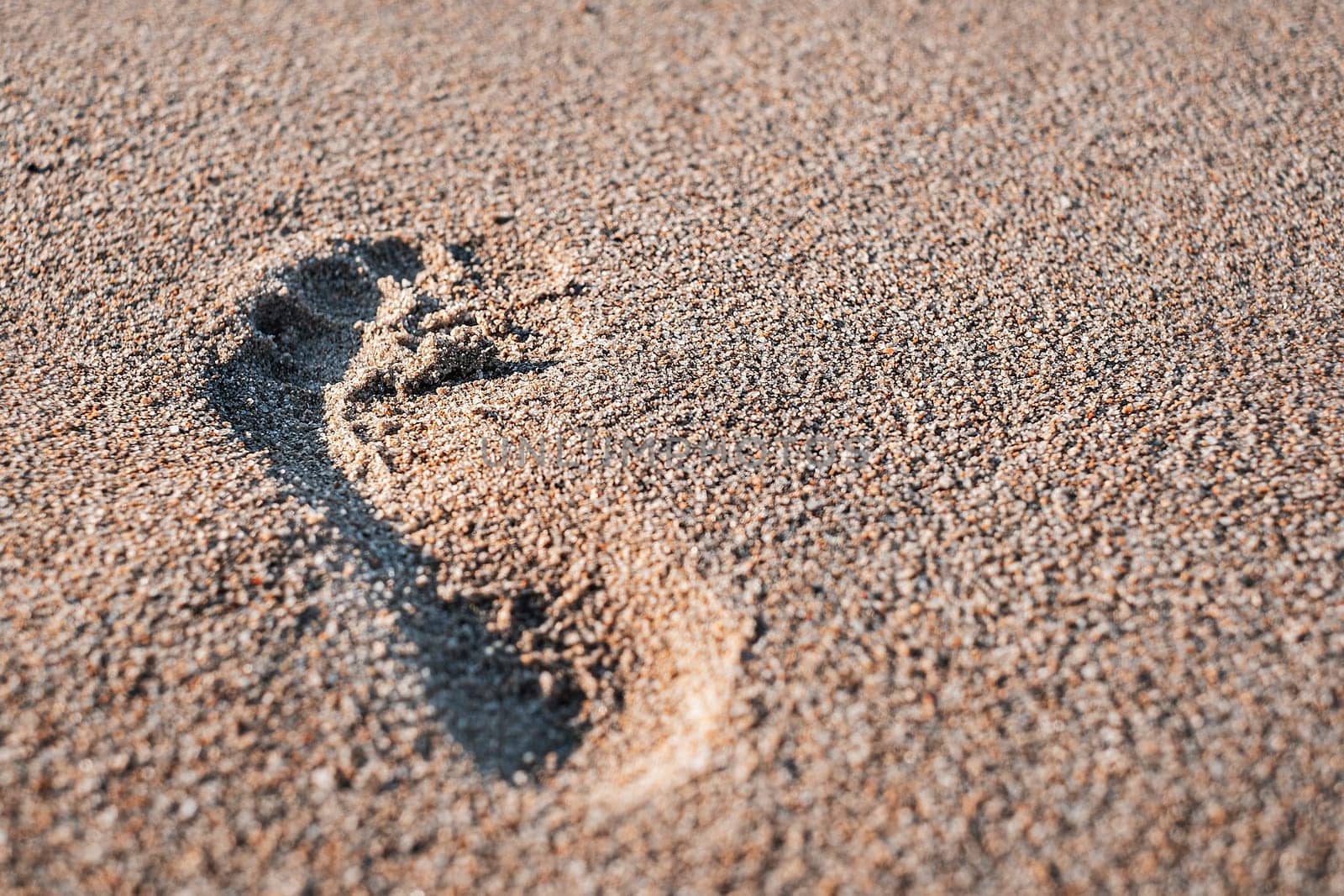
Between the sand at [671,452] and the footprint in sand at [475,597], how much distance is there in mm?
11

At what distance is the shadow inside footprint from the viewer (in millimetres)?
1870

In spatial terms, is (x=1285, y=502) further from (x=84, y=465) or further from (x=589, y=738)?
(x=84, y=465)

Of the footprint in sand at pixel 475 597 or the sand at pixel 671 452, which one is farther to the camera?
the footprint in sand at pixel 475 597

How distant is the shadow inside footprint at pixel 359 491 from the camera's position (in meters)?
1.87

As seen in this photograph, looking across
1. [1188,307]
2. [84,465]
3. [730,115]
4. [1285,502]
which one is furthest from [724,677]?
[730,115]

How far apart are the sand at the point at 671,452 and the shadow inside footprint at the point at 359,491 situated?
0.04 feet

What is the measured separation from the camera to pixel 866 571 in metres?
2.01

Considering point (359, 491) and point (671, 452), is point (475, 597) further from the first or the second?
point (671, 452)

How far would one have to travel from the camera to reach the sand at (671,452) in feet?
5.44

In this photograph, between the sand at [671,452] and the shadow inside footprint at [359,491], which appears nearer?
the sand at [671,452]

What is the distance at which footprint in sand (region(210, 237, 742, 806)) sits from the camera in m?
1.84

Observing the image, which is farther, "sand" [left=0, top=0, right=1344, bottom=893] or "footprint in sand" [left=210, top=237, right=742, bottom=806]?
"footprint in sand" [left=210, top=237, right=742, bottom=806]

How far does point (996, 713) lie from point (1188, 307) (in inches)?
55.8

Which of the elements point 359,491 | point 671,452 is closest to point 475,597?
point 359,491
